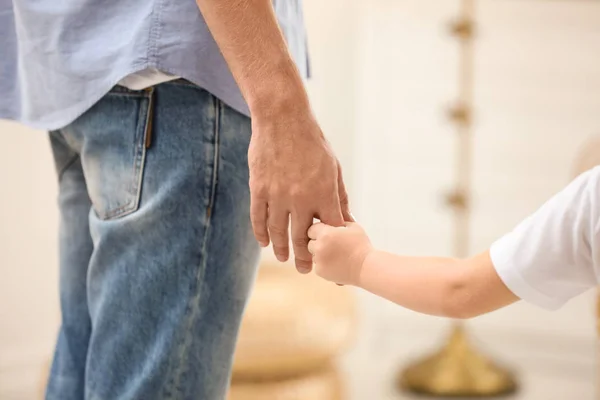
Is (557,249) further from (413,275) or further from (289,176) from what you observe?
(289,176)

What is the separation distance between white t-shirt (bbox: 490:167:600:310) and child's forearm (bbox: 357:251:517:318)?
0.02 metres

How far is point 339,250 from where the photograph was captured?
2.93ft

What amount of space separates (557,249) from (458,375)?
5.81ft

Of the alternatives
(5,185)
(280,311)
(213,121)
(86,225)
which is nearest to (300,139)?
(213,121)

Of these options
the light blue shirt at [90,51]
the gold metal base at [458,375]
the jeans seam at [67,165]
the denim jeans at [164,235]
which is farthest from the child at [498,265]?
the gold metal base at [458,375]

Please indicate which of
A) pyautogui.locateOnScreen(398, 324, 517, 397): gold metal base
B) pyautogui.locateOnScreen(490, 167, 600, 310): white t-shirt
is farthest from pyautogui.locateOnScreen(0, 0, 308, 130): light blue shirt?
pyautogui.locateOnScreen(398, 324, 517, 397): gold metal base

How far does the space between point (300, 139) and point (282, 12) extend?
6.9 inches

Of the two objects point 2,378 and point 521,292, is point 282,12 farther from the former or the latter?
point 2,378

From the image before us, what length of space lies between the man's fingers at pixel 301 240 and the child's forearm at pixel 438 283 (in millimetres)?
67

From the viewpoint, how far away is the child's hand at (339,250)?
856 millimetres

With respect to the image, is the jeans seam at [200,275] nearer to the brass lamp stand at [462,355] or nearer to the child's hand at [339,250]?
the child's hand at [339,250]

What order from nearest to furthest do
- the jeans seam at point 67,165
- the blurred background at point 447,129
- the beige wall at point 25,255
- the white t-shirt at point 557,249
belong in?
the white t-shirt at point 557,249
the jeans seam at point 67,165
the beige wall at point 25,255
the blurred background at point 447,129

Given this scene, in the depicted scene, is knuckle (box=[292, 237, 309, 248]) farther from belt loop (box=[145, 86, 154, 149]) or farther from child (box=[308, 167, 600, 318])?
belt loop (box=[145, 86, 154, 149])

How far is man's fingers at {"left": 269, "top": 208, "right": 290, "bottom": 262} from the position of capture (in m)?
0.82
